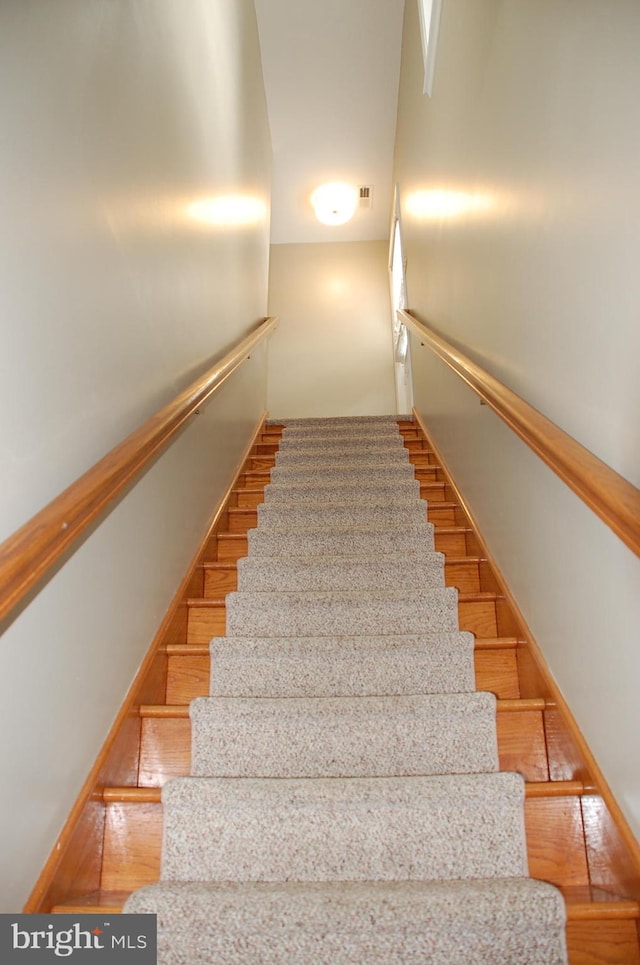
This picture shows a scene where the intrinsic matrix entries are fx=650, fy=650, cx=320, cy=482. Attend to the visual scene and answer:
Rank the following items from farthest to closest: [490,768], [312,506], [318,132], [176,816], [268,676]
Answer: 1. [318,132]
2. [312,506]
3. [268,676]
4. [490,768]
5. [176,816]

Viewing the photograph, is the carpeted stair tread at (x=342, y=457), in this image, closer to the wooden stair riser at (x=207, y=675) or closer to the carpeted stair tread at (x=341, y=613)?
the carpeted stair tread at (x=341, y=613)

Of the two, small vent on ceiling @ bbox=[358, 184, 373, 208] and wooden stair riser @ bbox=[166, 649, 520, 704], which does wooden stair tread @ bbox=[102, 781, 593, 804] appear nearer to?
wooden stair riser @ bbox=[166, 649, 520, 704]

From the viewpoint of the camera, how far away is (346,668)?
6.50 feet

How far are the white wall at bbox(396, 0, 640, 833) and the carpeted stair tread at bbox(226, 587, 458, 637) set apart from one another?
283 millimetres

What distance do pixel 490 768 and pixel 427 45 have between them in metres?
3.77

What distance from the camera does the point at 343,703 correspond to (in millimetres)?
1796

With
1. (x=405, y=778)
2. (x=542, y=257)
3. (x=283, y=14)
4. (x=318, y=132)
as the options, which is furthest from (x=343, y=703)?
(x=318, y=132)

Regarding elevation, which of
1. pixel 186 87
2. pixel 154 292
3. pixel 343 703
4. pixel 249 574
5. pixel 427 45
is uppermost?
pixel 427 45

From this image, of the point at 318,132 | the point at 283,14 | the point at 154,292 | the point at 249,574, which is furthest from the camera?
the point at 318,132

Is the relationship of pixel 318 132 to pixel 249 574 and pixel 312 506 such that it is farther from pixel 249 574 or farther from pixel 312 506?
pixel 249 574

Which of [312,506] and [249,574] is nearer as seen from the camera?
[249,574]

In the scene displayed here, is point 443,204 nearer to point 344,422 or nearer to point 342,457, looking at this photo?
point 342,457

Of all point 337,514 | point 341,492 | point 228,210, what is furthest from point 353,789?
point 228,210

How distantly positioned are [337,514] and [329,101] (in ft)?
14.3
